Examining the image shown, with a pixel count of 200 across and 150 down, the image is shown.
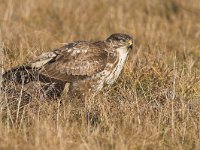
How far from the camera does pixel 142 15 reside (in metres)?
13.6

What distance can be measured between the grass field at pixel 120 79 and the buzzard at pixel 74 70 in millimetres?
198

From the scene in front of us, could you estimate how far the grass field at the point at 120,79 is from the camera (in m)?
6.39

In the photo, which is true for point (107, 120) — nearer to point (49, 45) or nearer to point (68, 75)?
point (68, 75)

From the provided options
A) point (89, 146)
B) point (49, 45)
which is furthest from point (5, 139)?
point (49, 45)

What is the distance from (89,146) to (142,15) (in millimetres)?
7652

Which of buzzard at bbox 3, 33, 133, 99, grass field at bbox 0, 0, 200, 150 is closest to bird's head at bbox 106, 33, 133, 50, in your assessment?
buzzard at bbox 3, 33, 133, 99

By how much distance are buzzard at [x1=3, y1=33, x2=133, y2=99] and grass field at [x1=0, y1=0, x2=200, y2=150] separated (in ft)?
0.65

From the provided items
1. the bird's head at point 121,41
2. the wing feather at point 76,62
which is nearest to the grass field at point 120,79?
the wing feather at point 76,62

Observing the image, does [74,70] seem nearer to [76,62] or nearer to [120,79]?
[76,62]

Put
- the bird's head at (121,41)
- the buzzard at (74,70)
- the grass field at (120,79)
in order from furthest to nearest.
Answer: the bird's head at (121,41) → the buzzard at (74,70) → the grass field at (120,79)

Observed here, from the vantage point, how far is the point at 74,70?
323 inches

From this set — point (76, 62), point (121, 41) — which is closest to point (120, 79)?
point (121, 41)

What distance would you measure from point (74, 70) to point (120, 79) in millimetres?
691

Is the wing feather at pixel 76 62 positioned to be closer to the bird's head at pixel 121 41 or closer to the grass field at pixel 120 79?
the bird's head at pixel 121 41
